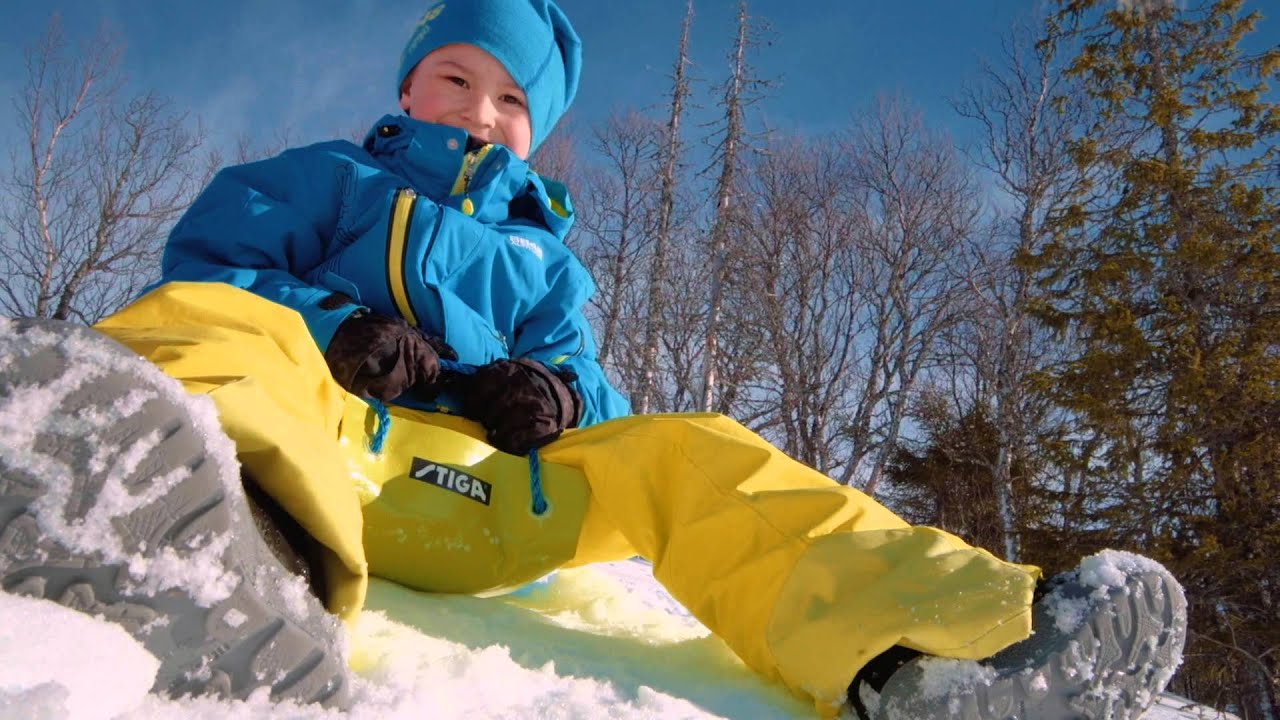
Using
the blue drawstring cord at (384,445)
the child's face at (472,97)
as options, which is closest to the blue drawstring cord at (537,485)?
the blue drawstring cord at (384,445)

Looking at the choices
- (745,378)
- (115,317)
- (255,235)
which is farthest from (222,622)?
(745,378)

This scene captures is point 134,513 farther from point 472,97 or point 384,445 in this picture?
point 472,97

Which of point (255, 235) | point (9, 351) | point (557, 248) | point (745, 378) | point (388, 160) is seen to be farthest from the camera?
point (745, 378)

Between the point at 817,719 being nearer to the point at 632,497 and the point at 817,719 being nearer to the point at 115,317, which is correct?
the point at 632,497

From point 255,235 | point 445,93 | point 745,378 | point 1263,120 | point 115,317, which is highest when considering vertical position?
point 1263,120

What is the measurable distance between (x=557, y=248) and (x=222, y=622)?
140 centimetres

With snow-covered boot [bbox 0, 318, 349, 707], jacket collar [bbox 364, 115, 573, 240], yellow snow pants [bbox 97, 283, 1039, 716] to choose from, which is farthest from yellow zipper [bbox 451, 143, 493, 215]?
snow-covered boot [bbox 0, 318, 349, 707]

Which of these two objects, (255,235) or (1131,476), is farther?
(1131,476)

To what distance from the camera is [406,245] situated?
151cm

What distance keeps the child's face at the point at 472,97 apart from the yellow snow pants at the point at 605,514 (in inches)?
33.1

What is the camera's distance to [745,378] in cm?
1266

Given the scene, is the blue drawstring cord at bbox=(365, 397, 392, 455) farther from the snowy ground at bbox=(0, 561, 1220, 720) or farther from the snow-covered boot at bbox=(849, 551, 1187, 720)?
the snow-covered boot at bbox=(849, 551, 1187, 720)

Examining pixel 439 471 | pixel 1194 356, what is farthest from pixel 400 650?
pixel 1194 356

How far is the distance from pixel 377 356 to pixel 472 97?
3.01ft
